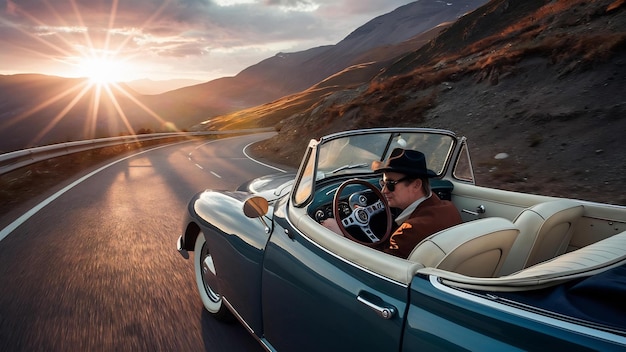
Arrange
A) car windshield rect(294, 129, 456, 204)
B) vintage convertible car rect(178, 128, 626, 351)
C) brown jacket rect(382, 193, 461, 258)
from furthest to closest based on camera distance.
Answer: car windshield rect(294, 129, 456, 204) → brown jacket rect(382, 193, 461, 258) → vintage convertible car rect(178, 128, 626, 351)

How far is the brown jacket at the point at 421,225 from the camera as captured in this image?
2.39 m

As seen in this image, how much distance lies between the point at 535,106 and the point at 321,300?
1365cm

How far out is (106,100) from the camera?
618 ft

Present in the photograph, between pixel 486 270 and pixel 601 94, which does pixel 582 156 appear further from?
pixel 486 270

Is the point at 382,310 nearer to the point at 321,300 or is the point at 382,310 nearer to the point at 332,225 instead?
the point at 321,300

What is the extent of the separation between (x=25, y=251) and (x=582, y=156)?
10611mm

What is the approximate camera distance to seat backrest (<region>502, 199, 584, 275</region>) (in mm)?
2279

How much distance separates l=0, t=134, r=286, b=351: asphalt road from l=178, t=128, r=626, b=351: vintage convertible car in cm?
32

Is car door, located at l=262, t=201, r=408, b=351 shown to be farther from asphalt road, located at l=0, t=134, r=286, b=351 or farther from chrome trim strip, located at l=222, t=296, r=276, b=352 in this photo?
asphalt road, located at l=0, t=134, r=286, b=351

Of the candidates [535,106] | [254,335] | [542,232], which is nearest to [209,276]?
[254,335]

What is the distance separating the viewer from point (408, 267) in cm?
179

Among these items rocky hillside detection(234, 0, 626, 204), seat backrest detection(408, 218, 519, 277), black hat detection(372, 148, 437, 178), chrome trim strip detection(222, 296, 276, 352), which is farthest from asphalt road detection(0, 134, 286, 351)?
rocky hillside detection(234, 0, 626, 204)

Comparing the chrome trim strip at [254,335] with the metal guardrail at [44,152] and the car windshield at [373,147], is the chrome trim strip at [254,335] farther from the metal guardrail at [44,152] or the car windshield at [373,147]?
the metal guardrail at [44,152]

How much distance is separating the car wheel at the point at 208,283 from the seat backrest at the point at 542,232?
6.80 ft
